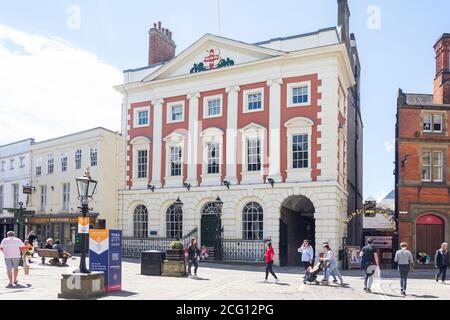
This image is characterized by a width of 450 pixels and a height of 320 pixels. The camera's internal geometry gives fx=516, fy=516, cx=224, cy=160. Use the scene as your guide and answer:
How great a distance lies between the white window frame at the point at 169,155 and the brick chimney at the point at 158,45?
7.40 m

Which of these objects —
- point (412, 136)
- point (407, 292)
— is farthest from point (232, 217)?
point (407, 292)

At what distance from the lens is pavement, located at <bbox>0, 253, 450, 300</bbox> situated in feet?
48.5

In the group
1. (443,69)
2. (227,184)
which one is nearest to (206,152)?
(227,184)

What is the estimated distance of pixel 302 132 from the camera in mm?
28328

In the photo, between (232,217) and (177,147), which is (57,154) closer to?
(177,147)

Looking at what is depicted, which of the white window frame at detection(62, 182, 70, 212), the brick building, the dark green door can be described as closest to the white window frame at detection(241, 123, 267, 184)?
the dark green door

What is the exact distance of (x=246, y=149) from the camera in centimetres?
2994

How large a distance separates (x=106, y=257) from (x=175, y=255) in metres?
5.61

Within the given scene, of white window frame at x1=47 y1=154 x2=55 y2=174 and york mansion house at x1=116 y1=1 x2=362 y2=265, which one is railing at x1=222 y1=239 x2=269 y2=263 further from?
white window frame at x1=47 y1=154 x2=55 y2=174

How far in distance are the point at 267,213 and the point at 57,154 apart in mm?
19208

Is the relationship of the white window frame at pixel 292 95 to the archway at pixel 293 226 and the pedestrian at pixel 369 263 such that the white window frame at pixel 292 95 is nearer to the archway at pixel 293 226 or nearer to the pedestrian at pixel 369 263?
the archway at pixel 293 226

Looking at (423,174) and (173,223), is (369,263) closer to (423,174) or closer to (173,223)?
(423,174)

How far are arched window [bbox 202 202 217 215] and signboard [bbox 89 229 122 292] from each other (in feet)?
49.8

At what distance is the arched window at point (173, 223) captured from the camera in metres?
32.1
